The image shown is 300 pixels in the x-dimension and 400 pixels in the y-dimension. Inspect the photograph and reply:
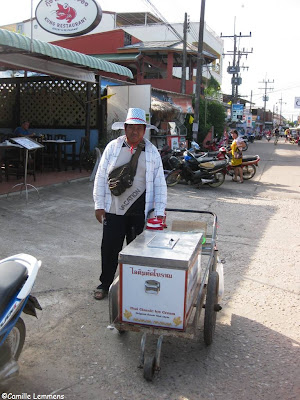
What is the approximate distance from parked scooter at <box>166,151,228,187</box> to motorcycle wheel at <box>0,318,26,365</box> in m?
8.42

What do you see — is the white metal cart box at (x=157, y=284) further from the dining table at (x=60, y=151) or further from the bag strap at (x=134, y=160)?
the dining table at (x=60, y=151)

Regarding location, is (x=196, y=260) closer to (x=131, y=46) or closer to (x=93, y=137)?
(x=93, y=137)

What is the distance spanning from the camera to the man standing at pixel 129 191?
3.65 metres

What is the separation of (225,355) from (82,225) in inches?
157

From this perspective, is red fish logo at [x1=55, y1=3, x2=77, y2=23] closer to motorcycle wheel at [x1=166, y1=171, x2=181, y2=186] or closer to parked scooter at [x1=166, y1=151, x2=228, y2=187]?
parked scooter at [x1=166, y1=151, x2=228, y2=187]

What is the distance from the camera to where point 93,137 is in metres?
12.9

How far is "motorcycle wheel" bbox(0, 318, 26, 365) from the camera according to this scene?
2.60 m

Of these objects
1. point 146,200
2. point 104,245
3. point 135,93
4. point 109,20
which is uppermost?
point 109,20

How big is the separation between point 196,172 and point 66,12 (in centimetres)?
517

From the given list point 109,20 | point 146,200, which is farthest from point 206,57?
point 146,200

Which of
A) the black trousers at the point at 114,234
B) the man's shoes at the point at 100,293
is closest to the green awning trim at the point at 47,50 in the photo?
the black trousers at the point at 114,234

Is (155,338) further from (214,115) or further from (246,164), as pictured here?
(214,115)

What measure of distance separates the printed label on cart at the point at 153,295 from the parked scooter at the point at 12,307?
682 mm

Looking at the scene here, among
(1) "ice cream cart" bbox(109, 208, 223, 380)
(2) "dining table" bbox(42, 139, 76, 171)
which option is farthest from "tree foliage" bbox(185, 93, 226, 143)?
(1) "ice cream cart" bbox(109, 208, 223, 380)
